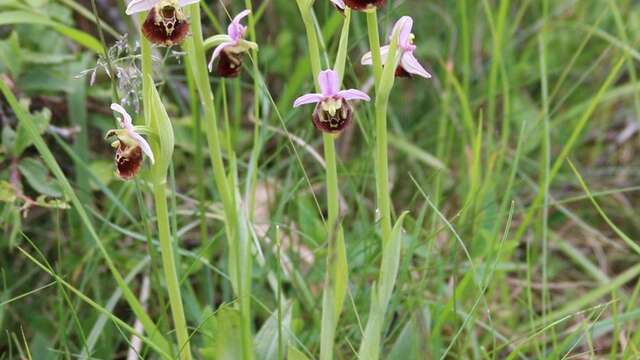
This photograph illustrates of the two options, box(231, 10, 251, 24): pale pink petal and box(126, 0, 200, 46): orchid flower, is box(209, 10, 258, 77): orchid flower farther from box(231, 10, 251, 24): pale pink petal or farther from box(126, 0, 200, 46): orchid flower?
box(126, 0, 200, 46): orchid flower

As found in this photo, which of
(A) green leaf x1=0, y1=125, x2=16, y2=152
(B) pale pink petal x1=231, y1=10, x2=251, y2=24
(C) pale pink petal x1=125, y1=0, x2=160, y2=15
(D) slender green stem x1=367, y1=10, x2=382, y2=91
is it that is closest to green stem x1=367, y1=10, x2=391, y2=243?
(D) slender green stem x1=367, y1=10, x2=382, y2=91

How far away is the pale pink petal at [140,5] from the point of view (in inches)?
52.2

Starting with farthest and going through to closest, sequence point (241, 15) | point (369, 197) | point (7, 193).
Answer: point (369, 197)
point (7, 193)
point (241, 15)

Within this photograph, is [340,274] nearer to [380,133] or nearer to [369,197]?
[380,133]

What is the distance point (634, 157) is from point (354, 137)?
87 centimetres

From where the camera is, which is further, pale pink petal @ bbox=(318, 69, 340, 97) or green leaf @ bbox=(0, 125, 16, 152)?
green leaf @ bbox=(0, 125, 16, 152)

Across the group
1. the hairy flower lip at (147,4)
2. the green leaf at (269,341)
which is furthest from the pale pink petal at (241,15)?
the green leaf at (269,341)

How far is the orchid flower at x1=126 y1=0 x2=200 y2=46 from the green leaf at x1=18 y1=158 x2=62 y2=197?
1.88 feet

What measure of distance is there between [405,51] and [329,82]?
0.46 ft

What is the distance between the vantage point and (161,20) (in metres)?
1.31

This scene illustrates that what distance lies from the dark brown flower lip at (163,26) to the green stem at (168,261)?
22cm

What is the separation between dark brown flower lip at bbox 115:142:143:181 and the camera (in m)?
1.32

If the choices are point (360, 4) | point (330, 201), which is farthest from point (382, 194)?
point (360, 4)

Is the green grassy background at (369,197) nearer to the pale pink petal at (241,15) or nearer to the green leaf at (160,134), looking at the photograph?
the green leaf at (160,134)
